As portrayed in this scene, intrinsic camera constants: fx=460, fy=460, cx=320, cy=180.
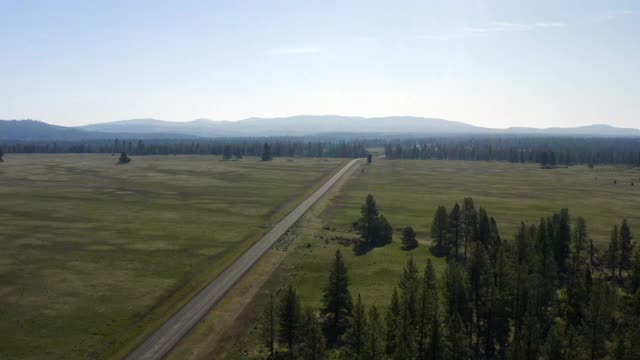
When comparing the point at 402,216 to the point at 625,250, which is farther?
the point at 402,216

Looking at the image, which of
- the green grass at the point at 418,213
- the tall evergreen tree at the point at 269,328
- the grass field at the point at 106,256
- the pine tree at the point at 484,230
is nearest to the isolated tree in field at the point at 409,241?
the green grass at the point at 418,213

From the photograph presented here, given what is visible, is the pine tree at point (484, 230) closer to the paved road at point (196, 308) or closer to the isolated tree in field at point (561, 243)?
the isolated tree in field at point (561, 243)

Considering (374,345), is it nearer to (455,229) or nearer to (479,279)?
(479,279)

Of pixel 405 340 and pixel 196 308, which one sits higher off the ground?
pixel 405 340

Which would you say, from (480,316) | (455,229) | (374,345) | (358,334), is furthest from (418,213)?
(374,345)

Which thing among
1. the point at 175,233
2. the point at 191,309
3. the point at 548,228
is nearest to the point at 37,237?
the point at 175,233
